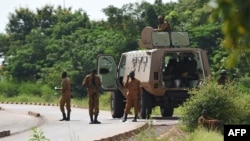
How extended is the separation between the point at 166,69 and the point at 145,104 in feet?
4.51

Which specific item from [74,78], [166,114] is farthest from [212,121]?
[74,78]

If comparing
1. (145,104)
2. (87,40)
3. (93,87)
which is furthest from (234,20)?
(87,40)

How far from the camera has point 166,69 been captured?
82.4ft

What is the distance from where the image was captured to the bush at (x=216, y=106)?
56.9 feet

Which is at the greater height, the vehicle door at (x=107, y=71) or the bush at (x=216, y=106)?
the vehicle door at (x=107, y=71)

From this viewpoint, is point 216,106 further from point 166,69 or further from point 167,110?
point 167,110

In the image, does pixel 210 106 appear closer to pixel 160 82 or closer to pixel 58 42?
pixel 160 82

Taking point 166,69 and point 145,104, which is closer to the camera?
point 145,104

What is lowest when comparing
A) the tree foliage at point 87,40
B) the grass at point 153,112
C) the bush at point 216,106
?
the grass at point 153,112

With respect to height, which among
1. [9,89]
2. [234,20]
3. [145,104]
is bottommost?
[9,89]

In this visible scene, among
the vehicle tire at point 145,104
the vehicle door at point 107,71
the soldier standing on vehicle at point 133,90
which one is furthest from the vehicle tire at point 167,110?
the soldier standing on vehicle at point 133,90

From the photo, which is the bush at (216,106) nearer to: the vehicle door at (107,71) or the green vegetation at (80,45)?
the vehicle door at (107,71)

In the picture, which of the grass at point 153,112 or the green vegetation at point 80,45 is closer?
the grass at point 153,112

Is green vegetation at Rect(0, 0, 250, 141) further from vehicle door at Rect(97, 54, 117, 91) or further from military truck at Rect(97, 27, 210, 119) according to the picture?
military truck at Rect(97, 27, 210, 119)
